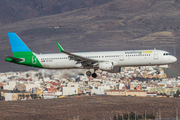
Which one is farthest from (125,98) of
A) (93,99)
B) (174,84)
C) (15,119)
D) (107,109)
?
(174,84)

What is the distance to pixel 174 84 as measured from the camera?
19662 centimetres

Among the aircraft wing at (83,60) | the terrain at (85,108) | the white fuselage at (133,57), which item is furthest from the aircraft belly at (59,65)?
the terrain at (85,108)

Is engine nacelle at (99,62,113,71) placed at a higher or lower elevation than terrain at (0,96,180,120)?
higher

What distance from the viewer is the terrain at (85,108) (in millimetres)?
101062

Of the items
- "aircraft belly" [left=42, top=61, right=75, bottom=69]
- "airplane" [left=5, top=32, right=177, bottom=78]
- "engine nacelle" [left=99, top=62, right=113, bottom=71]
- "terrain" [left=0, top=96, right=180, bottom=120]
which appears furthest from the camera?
"terrain" [left=0, top=96, right=180, bottom=120]

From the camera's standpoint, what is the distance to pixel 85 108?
4532 inches

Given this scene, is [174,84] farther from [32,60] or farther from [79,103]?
[32,60]

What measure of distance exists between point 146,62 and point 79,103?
6344 centimetres

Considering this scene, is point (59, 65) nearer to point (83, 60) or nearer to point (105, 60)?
point (83, 60)

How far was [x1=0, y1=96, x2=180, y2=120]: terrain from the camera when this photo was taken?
101 metres

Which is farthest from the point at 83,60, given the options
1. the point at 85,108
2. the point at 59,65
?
the point at 85,108

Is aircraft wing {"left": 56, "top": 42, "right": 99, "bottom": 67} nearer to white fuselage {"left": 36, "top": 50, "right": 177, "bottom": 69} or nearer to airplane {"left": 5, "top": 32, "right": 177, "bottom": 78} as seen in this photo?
airplane {"left": 5, "top": 32, "right": 177, "bottom": 78}

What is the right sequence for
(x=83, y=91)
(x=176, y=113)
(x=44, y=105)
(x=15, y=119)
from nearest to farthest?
(x=15, y=119)
(x=176, y=113)
(x=44, y=105)
(x=83, y=91)

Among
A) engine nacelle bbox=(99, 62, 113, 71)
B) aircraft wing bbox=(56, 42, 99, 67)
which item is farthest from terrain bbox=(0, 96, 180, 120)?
engine nacelle bbox=(99, 62, 113, 71)
